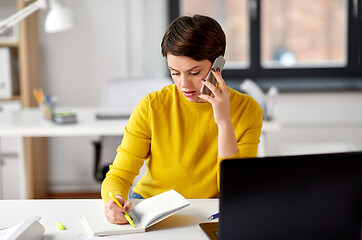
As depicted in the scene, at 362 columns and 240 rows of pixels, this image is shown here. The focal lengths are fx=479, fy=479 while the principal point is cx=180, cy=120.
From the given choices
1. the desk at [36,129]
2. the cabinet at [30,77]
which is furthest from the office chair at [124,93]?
the cabinet at [30,77]

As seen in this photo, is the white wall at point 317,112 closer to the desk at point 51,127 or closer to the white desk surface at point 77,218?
the desk at point 51,127

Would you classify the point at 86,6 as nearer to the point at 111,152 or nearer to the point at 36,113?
the point at 36,113

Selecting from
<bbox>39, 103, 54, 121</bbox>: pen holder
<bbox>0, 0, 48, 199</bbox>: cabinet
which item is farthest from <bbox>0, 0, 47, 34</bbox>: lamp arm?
<bbox>0, 0, 48, 199</bbox>: cabinet

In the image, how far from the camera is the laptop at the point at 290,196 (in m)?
0.86

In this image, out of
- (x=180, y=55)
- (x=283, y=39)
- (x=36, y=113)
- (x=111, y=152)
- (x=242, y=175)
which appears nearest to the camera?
(x=242, y=175)

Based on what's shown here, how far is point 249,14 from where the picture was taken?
354cm

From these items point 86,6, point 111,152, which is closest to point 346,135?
point 111,152

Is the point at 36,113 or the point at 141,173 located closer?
the point at 141,173

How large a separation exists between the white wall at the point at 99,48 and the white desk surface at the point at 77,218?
2201 millimetres

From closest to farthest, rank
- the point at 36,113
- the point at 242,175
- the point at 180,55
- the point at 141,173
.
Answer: the point at 242,175
the point at 180,55
the point at 141,173
the point at 36,113

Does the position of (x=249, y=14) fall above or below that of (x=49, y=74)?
above

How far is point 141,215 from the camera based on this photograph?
3.93 feet

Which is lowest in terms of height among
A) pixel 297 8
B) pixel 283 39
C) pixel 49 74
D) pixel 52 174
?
pixel 52 174

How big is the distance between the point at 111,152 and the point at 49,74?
1116 mm
